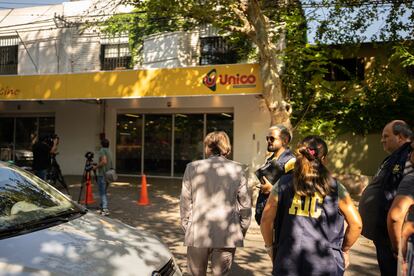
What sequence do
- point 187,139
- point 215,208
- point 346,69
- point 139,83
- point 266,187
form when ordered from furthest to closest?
point 187,139, point 346,69, point 139,83, point 266,187, point 215,208

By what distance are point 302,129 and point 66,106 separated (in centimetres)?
989

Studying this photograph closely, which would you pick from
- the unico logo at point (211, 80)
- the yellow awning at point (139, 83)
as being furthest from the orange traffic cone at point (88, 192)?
the unico logo at point (211, 80)

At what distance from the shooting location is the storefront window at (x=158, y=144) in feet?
51.1

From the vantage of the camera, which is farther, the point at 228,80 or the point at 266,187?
the point at 228,80

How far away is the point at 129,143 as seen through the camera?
16.1 m

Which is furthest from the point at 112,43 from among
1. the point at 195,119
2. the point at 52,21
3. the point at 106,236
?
the point at 106,236

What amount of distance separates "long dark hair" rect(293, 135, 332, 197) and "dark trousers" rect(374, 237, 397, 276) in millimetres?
1049

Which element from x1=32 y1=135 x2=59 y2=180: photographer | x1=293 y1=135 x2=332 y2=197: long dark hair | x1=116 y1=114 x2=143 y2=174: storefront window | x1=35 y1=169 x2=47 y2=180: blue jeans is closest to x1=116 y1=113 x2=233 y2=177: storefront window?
x1=116 y1=114 x2=143 y2=174: storefront window

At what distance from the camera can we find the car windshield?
3117 mm

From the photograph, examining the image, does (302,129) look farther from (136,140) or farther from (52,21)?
(52,21)

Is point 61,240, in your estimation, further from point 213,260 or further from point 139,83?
point 139,83

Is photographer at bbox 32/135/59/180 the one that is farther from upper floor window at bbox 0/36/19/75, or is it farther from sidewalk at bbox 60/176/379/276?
upper floor window at bbox 0/36/19/75

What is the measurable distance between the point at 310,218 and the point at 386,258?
3.66 ft

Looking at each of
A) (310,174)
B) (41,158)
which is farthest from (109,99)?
(310,174)
